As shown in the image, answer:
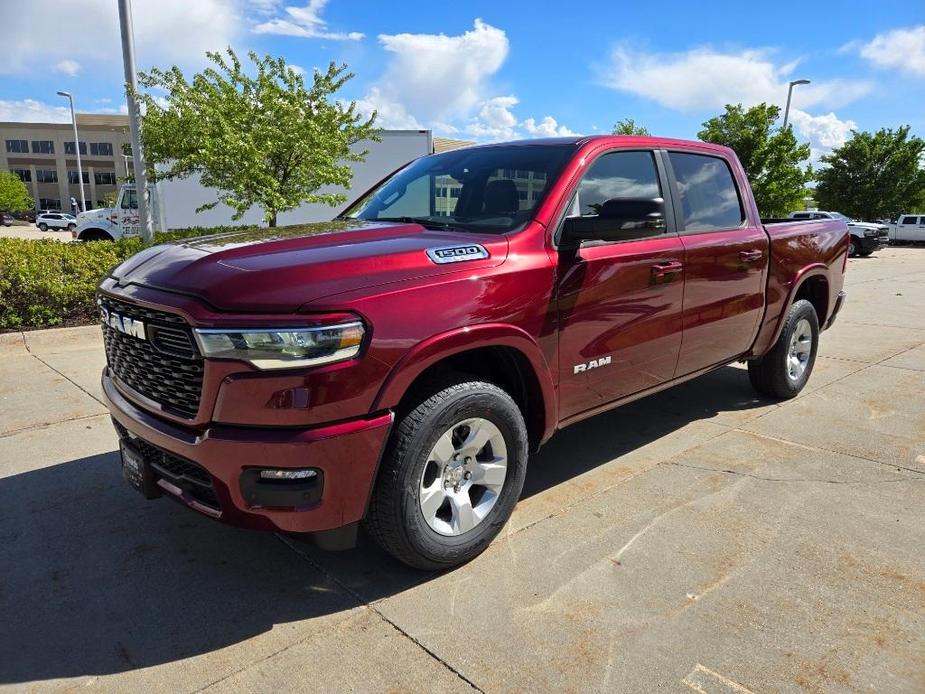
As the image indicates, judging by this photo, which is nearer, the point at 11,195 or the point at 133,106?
the point at 133,106

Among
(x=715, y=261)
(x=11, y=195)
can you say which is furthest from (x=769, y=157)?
(x=11, y=195)

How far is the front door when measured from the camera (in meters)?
3.25

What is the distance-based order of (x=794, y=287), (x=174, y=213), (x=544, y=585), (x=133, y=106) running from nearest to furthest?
(x=544, y=585)
(x=794, y=287)
(x=133, y=106)
(x=174, y=213)

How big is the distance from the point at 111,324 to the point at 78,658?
1350 millimetres

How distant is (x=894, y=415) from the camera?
16.8 ft

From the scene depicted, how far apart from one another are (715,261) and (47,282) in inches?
265

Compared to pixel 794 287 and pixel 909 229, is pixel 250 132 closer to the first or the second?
pixel 794 287

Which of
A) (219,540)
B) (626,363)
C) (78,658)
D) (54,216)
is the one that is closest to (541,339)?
(626,363)

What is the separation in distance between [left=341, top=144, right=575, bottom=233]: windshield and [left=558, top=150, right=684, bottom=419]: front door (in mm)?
238

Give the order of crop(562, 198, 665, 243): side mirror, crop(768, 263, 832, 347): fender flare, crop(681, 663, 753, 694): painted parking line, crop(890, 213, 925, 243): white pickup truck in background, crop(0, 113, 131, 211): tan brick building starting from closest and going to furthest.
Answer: crop(681, 663, 753, 694): painted parking line < crop(562, 198, 665, 243): side mirror < crop(768, 263, 832, 347): fender flare < crop(890, 213, 925, 243): white pickup truck in background < crop(0, 113, 131, 211): tan brick building

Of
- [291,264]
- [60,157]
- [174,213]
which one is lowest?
[291,264]

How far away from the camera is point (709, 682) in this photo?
227cm

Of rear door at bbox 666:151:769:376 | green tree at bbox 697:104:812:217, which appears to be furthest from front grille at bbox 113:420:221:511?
green tree at bbox 697:104:812:217

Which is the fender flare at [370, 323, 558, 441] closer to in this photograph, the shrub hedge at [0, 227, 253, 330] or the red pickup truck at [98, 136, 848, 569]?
the red pickup truck at [98, 136, 848, 569]
